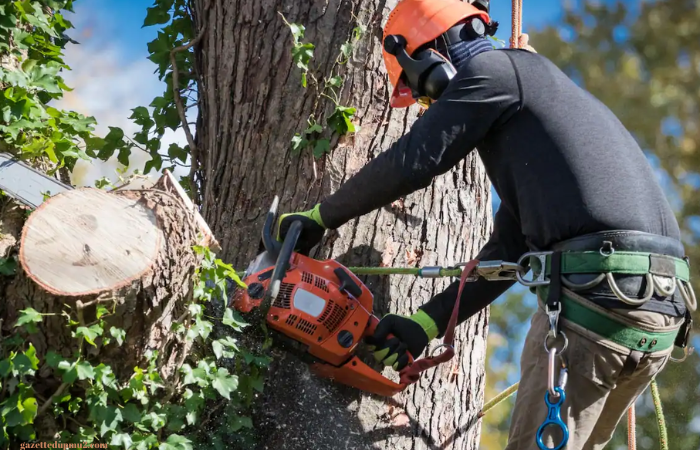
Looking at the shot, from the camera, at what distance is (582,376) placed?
245cm

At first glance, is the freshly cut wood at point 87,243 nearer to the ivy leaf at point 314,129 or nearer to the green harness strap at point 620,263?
the ivy leaf at point 314,129

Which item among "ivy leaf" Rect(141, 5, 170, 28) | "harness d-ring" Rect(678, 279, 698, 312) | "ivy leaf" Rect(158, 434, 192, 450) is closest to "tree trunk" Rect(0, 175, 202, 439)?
"ivy leaf" Rect(158, 434, 192, 450)

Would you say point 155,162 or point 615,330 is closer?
point 615,330

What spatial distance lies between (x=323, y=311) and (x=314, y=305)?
40mm

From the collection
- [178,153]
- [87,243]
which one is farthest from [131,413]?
[178,153]

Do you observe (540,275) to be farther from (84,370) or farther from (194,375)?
(84,370)

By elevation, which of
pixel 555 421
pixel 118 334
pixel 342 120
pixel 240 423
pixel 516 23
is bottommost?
pixel 240 423

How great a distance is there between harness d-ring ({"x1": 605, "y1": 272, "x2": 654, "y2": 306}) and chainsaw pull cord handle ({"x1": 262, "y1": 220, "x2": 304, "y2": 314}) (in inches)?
43.4

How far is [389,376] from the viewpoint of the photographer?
3049mm

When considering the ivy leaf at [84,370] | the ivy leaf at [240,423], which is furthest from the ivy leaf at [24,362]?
the ivy leaf at [240,423]

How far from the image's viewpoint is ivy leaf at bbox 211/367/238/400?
2.53 meters

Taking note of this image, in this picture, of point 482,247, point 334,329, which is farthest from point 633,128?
point 334,329

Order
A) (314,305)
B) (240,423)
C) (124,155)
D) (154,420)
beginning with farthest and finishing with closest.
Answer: (124,155), (314,305), (240,423), (154,420)

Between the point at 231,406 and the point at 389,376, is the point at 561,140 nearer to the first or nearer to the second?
the point at 389,376
